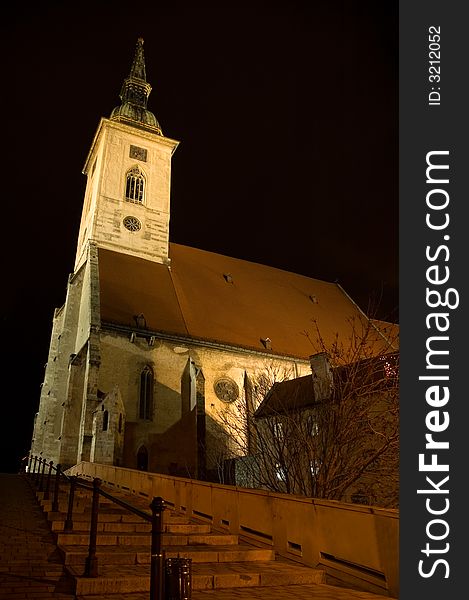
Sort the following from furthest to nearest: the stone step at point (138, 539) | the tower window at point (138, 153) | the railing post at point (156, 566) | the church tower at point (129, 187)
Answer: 1. the tower window at point (138, 153)
2. the church tower at point (129, 187)
3. the stone step at point (138, 539)
4. the railing post at point (156, 566)

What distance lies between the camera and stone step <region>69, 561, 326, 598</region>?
17.7ft

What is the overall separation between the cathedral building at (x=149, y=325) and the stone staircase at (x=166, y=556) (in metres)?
13.5

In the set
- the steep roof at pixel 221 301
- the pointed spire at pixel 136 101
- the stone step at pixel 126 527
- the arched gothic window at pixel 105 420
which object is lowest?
the stone step at pixel 126 527

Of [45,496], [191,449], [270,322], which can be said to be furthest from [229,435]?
[45,496]

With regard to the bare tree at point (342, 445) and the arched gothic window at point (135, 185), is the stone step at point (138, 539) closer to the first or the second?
the bare tree at point (342, 445)

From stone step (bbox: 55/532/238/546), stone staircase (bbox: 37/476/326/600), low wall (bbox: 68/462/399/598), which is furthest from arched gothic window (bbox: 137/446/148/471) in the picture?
stone step (bbox: 55/532/238/546)

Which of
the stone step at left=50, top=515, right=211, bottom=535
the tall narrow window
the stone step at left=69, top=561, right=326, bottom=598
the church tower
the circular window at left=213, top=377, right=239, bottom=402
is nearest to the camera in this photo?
the stone step at left=69, top=561, right=326, bottom=598

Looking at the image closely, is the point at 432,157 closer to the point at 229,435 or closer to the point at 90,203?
the point at 229,435

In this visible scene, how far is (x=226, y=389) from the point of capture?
2634cm

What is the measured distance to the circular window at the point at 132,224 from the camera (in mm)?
31156

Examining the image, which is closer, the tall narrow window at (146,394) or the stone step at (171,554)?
the stone step at (171,554)

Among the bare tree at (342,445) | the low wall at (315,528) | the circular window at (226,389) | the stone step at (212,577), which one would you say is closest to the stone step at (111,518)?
the low wall at (315,528)

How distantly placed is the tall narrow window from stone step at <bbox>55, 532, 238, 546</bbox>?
635 inches

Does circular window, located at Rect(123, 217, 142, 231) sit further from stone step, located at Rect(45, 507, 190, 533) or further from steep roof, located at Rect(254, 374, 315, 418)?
stone step, located at Rect(45, 507, 190, 533)
